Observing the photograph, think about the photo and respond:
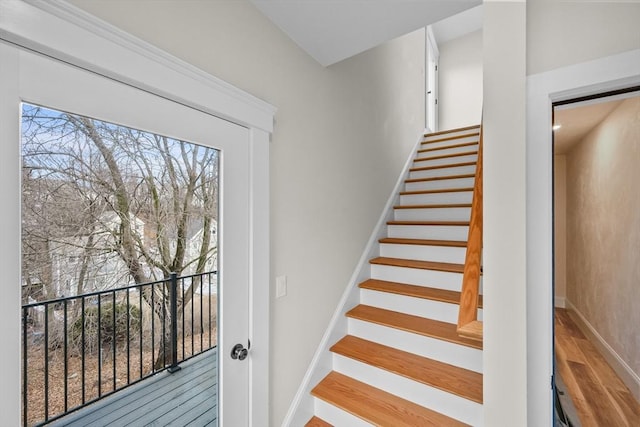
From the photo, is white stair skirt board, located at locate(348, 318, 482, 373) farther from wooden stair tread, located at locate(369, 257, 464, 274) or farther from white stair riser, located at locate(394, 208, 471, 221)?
white stair riser, located at locate(394, 208, 471, 221)

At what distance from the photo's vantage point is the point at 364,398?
171 cm

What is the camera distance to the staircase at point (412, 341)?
157 centimetres

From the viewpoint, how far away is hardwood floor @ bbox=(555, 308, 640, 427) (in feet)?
4.70

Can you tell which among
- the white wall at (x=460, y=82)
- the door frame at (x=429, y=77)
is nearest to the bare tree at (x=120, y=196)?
the door frame at (x=429, y=77)

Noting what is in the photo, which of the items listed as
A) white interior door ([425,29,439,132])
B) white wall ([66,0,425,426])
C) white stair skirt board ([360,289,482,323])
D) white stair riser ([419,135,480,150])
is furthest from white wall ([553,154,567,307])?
white interior door ([425,29,439,132])

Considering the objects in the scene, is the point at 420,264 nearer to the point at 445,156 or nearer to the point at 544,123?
the point at 544,123

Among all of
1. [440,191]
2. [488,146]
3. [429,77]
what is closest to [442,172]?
[440,191]

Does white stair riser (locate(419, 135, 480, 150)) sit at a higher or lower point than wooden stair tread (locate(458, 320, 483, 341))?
higher

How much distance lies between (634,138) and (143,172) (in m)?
2.22

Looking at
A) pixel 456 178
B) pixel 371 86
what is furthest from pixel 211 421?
pixel 456 178

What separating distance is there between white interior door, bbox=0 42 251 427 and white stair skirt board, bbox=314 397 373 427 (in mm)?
572

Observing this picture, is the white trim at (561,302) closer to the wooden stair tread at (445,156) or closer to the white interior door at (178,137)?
the white interior door at (178,137)

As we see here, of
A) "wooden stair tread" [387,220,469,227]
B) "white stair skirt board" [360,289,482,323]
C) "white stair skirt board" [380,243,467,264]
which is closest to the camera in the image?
"white stair skirt board" [360,289,482,323]

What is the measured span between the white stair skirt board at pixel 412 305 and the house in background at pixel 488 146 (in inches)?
16.9
